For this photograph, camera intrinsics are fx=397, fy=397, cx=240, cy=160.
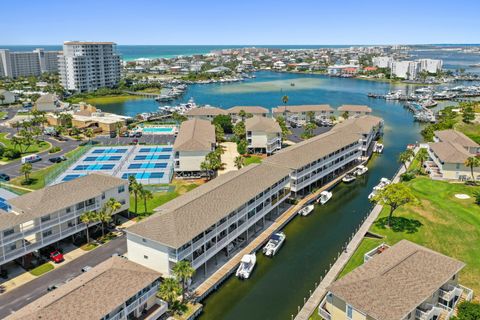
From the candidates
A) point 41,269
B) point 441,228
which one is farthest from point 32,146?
point 441,228

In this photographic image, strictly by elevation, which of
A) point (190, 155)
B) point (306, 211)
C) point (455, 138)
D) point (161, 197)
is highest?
point (455, 138)

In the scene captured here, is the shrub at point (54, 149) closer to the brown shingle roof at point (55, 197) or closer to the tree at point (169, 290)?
the brown shingle roof at point (55, 197)

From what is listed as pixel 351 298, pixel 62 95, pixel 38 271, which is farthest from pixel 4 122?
pixel 351 298

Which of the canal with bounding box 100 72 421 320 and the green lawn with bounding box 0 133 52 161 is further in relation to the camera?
the green lawn with bounding box 0 133 52 161

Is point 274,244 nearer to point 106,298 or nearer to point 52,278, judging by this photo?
point 106,298

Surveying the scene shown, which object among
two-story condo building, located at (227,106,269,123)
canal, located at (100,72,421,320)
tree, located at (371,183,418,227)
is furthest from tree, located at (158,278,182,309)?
two-story condo building, located at (227,106,269,123)

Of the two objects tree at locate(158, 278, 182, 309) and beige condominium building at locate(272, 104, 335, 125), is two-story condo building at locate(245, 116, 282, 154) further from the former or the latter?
tree at locate(158, 278, 182, 309)

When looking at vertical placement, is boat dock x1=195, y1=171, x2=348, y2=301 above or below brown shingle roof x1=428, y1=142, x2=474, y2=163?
below
